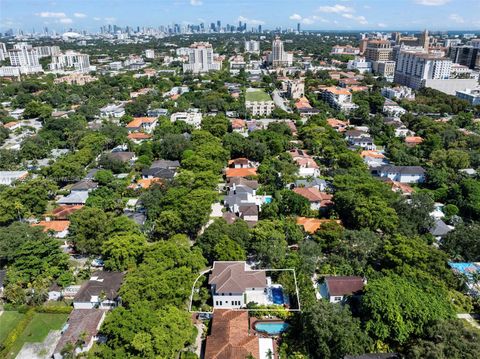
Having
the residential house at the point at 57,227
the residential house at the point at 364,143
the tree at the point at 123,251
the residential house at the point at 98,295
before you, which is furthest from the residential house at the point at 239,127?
the residential house at the point at 98,295

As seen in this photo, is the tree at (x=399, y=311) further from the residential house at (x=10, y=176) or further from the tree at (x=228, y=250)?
the residential house at (x=10, y=176)

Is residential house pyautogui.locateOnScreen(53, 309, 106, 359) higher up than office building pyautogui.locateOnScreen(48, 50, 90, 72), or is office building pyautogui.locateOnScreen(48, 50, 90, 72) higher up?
office building pyautogui.locateOnScreen(48, 50, 90, 72)

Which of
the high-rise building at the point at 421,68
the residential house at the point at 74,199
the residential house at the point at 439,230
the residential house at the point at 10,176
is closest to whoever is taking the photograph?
the residential house at the point at 439,230

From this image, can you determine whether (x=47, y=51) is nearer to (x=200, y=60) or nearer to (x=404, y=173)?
(x=200, y=60)

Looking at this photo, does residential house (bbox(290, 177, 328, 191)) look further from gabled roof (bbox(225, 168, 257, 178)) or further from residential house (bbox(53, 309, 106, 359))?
residential house (bbox(53, 309, 106, 359))

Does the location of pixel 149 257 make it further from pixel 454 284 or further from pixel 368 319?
pixel 454 284

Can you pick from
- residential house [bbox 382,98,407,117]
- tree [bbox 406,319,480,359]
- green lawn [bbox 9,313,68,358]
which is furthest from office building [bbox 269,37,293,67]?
tree [bbox 406,319,480,359]
